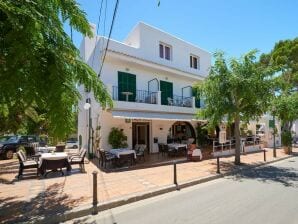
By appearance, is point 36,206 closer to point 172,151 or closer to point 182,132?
point 172,151

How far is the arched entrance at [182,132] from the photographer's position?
2449 cm

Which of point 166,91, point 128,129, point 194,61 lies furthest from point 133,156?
point 194,61

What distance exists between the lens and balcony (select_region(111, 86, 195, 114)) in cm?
1797

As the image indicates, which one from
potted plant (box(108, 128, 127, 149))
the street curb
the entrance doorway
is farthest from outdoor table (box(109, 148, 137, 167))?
the entrance doorway

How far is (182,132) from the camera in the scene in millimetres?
25469

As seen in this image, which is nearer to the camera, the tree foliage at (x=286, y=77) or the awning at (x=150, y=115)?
the awning at (x=150, y=115)

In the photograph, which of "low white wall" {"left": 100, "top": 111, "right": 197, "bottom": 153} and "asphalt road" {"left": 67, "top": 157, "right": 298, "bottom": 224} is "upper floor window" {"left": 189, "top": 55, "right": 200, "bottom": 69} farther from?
"asphalt road" {"left": 67, "top": 157, "right": 298, "bottom": 224}

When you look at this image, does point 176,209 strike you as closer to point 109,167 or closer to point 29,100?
point 29,100

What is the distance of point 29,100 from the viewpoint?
4.64 m

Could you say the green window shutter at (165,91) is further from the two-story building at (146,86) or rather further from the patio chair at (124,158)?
the patio chair at (124,158)

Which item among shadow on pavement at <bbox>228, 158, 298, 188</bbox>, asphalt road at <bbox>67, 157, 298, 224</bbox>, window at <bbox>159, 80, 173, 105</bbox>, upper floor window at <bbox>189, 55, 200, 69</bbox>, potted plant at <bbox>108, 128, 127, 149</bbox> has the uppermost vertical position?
upper floor window at <bbox>189, 55, 200, 69</bbox>

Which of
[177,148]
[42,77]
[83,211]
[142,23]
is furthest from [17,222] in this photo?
[142,23]

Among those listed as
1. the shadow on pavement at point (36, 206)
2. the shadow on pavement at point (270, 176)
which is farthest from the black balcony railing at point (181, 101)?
the shadow on pavement at point (36, 206)

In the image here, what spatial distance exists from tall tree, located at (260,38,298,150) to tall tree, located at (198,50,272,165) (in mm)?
8768
